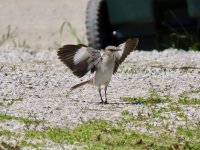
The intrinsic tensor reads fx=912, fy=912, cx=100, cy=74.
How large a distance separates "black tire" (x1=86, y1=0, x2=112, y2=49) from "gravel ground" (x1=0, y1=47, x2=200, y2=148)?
67 cm

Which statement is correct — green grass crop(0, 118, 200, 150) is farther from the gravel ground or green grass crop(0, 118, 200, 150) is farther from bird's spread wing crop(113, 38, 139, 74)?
bird's spread wing crop(113, 38, 139, 74)

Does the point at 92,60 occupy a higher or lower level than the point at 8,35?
lower

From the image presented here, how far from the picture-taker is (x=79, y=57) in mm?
9977

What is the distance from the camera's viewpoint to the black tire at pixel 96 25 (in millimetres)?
14445

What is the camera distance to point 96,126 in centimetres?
862

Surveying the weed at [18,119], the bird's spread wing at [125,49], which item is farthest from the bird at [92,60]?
the weed at [18,119]

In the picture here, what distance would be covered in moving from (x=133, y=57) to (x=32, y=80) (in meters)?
2.76

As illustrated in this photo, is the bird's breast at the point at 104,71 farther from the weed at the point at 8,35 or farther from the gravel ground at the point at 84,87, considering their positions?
the weed at the point at 8,35

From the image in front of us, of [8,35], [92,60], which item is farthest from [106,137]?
[8,35]

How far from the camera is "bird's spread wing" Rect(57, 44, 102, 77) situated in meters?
9.89

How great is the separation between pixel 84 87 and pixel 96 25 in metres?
3.47

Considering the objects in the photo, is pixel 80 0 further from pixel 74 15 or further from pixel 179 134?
pixel 179 134

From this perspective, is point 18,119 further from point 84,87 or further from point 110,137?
point 84,87

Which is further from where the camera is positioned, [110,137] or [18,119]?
[18,119]
